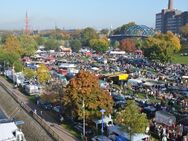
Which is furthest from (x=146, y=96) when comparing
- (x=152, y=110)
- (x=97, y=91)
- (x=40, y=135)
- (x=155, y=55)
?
(x=155, y=55)

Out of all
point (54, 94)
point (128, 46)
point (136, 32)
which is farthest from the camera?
point (136, 32)

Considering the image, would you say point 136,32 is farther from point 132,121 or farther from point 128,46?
point 132,121

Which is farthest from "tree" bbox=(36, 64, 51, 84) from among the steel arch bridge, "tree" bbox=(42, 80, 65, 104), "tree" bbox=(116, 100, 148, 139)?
the steel arch bridge

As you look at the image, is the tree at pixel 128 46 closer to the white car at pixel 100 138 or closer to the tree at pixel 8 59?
the tree at pixel 8 59

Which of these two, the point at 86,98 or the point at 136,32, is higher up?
the point at 136,32

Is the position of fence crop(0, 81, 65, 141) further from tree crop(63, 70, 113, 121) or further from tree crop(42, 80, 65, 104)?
tree crop(63, 70, 113, 121)

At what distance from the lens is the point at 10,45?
326ft

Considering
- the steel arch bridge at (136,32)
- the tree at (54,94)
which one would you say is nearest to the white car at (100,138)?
the tree at (54,94)

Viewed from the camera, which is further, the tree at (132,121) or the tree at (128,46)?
the tree at (128,46)

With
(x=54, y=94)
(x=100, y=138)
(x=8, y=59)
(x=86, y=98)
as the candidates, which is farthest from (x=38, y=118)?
(x=8, y=59)

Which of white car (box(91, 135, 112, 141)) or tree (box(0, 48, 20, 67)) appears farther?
tree (box(0, 48, 20, 67))

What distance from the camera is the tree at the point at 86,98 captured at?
33.7 m

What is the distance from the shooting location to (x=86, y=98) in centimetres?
3406

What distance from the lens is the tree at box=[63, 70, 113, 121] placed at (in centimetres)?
3372
